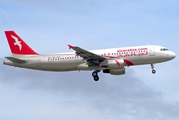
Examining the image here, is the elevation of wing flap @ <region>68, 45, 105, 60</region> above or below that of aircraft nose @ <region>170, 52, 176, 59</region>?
above

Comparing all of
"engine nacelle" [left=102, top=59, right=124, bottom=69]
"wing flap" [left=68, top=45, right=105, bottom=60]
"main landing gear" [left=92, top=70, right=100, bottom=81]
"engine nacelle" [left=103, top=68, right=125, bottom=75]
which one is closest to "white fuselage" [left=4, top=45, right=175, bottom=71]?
"engine nacelle" [left=102, top=59, right=124, bottom=69]

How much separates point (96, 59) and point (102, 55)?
1174 mm

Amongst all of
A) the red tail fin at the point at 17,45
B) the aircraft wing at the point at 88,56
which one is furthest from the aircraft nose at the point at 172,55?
the red tail fin at the point at 17,45

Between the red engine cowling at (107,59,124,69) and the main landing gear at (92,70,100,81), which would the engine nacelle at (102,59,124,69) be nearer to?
the red engine cowling at (107,59,124,69)

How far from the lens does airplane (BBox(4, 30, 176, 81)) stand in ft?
248

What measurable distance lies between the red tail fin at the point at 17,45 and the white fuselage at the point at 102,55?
1.31 m

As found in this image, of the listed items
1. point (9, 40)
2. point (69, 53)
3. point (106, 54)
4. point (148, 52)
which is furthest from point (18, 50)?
point (148, 52)

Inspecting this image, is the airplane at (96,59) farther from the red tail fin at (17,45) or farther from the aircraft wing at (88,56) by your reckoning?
the red tail fin at (17,45)

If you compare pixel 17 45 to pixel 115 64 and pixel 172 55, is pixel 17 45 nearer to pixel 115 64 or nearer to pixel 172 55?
pixel 115 64

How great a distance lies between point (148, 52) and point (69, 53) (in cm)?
1130

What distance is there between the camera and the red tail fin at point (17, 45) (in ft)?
265

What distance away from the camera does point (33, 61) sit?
78.3 meters

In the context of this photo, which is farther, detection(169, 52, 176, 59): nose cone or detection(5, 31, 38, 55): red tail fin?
detection(5, 31, 38, 55): red tail fin

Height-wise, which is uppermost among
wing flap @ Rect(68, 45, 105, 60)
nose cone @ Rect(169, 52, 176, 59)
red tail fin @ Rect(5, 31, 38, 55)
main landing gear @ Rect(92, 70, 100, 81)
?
red tail fin @ Rect(5, 31, 38, 55)
